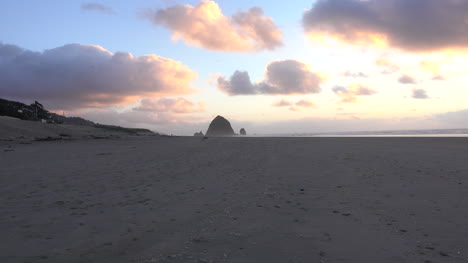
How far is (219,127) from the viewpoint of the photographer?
136m

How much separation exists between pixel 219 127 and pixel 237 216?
13052 centimetres

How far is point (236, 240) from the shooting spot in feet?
13.4

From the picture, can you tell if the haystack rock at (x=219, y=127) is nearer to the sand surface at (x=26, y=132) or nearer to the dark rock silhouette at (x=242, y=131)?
the dark rock silhouette at (x=242, y=131)

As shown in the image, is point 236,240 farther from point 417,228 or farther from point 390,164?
point 390,164

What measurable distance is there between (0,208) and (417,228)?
7752mm

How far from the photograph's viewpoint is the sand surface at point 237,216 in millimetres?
3713

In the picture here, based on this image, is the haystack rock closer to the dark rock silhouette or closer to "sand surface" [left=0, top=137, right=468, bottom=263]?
the dark rock silhouette

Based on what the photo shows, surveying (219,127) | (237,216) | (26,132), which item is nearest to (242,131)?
(219,127)

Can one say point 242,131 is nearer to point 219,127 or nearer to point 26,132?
point 219,127

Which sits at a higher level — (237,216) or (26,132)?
(26,132)

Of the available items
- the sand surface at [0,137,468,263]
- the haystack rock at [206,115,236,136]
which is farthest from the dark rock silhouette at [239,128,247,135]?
the sand surface at [0,137,468,263]

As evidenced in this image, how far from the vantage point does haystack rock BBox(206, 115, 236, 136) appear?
133375 millimetres

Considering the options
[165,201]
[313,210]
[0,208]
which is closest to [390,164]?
[313,210]

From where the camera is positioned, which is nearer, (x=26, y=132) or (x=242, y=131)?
(x=26, y=132)
